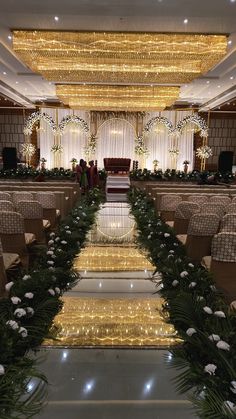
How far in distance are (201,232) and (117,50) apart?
5970 mm

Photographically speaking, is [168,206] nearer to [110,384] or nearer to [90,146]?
[110,384]

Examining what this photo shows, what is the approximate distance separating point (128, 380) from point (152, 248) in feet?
9.77

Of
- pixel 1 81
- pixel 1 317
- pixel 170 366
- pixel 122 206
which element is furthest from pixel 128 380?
pixel 1 81

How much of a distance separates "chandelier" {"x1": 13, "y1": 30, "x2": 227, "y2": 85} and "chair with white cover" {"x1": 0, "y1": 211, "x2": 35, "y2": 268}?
5542 millimetres

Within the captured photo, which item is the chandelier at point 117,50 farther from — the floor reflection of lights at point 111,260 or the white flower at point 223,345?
the white flower at point 223,345

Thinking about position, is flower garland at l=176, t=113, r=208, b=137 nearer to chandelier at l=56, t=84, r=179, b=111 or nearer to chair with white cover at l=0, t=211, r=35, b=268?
chandelier at l=56, t=84, r=179, b=111

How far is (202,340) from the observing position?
2.19m

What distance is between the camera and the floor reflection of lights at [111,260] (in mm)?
4770

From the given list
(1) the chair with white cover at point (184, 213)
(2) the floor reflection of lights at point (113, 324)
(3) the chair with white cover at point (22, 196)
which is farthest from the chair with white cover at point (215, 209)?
(3) the chair with white cover at point (22, 196)

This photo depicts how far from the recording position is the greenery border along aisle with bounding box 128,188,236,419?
68.1 inches

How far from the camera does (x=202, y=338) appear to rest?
219 cm

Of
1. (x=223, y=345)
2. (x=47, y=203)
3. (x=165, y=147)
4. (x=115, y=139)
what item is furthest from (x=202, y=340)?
(x=165, y=147)

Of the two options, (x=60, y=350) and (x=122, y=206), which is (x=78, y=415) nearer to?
(x=60, y=350)

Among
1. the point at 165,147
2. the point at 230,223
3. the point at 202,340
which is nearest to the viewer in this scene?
the point at 202,340
